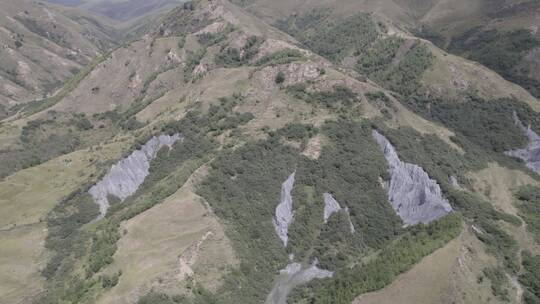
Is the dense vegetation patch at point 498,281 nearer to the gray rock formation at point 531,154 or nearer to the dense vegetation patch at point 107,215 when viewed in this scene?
the dense vegetation patch at point 107,215

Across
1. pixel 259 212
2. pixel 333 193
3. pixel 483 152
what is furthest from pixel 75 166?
pixel 483 152

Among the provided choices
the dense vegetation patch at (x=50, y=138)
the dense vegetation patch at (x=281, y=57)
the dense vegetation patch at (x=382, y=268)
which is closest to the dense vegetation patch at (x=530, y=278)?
the dense vegetation patch at (x=382, y=268)

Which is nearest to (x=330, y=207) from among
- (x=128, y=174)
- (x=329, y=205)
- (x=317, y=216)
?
(x=329, y=205)

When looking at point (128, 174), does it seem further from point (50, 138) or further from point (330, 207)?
point (50, 138)

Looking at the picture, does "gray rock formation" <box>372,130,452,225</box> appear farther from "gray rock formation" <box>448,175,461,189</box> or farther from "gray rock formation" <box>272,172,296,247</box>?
"gray rock formation" <box>272,172,296,247</box>

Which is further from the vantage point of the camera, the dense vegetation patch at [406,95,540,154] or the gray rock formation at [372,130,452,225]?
the dense vegetation patch at [406,95,540,154]

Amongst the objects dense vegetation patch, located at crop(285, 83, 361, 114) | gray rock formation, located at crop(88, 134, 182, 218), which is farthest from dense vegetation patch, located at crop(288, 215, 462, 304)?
gray rock formation, located at crop(88, 134, 182, 218)
